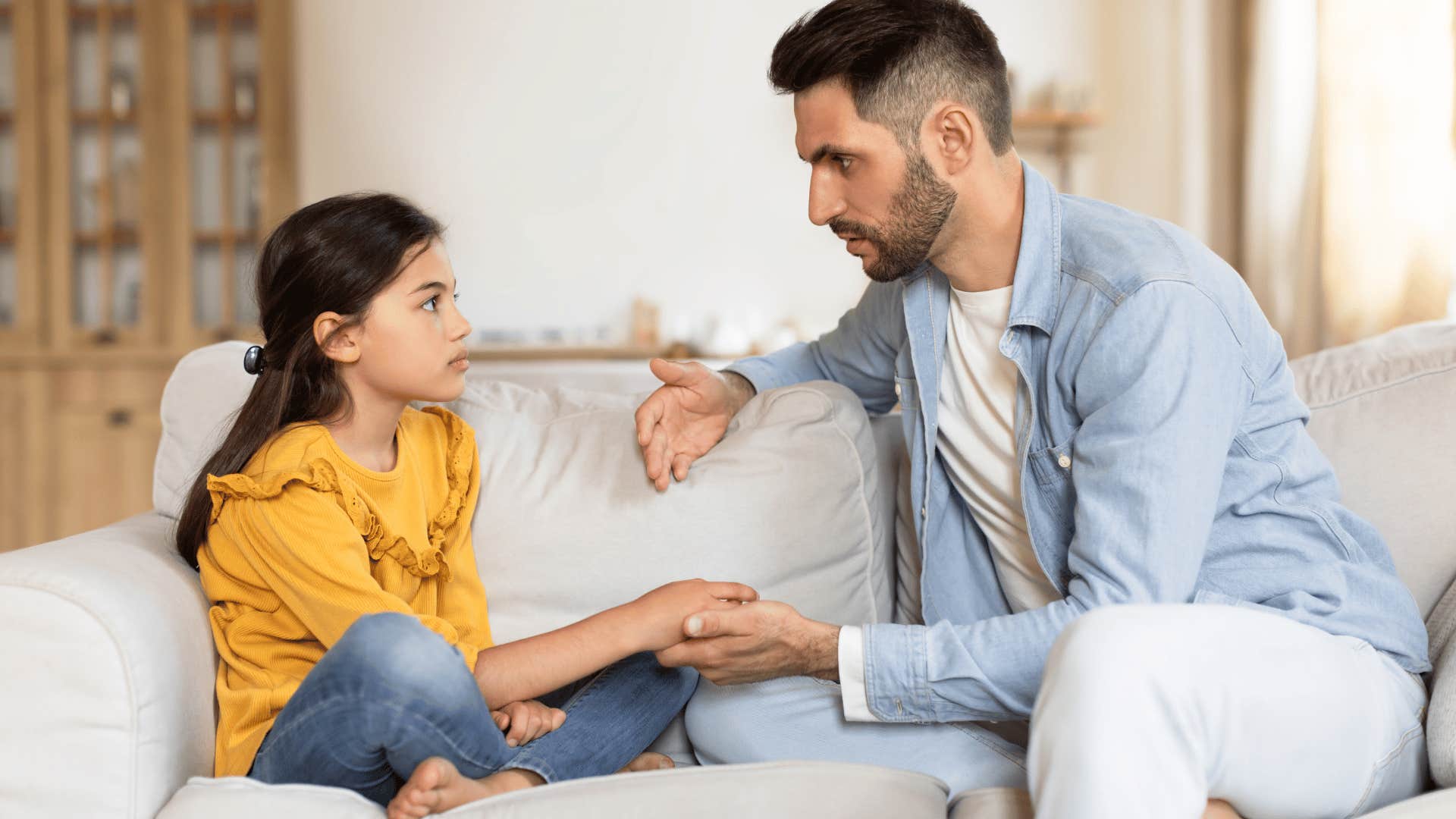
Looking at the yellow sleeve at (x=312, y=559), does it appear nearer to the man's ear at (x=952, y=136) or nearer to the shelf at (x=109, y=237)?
the man's ear at (x=952, y=136)

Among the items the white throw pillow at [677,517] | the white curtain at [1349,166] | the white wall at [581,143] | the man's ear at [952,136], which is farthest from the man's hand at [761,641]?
the white wall at [581,143]

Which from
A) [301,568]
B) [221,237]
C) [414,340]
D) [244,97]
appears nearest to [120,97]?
[244,97]

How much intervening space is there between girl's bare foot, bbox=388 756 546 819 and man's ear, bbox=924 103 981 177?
869 millimetres

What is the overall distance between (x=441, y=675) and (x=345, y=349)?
464 mm

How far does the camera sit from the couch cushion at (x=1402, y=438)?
1.38 m

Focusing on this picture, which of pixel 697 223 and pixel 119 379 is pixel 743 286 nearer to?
pixel 697 223

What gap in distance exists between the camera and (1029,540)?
4.62 ft

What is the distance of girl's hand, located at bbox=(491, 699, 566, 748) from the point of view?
1267mm

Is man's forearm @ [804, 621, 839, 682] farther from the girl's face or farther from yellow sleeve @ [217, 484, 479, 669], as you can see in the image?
the girl's face

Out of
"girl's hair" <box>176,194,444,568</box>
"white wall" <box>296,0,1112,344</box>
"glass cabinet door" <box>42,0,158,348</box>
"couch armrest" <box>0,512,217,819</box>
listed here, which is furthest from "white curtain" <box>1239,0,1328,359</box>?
"glass cabinet door" <box>42,0,158,348</box>

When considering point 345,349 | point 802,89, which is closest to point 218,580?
point 345,349

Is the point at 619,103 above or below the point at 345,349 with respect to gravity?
above

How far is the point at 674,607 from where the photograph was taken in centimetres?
127

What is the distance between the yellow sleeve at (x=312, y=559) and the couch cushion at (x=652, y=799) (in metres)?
0.18
